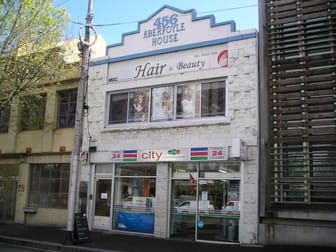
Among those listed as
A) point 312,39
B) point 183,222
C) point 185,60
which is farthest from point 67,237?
point 312,39

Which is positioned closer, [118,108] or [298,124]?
[298,124]

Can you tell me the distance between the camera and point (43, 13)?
1586cm

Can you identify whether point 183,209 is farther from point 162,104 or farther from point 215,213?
point 162,104

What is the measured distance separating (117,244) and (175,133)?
177 inches

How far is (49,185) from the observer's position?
1944 centimetres

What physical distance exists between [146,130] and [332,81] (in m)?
6.91

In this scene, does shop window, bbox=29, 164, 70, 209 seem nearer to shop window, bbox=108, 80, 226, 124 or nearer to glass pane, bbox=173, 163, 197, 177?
shop window, bbox=108, 80, 226, 124

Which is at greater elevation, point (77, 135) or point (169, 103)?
point (169, 103)

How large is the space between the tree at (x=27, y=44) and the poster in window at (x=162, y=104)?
413 cm

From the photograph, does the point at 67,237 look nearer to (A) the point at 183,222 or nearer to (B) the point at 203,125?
(A) the point at 183,222

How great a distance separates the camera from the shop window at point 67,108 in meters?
19.3

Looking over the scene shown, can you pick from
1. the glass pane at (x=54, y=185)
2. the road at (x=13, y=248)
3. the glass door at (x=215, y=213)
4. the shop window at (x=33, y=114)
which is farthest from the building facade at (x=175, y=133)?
the road at (x=13, y=248)

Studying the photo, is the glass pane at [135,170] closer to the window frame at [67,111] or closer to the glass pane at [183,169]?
the glass pane at [183,169]

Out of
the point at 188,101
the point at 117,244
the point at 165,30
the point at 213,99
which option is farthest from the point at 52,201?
the point at 165,30
